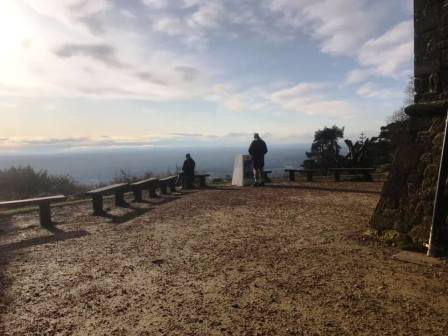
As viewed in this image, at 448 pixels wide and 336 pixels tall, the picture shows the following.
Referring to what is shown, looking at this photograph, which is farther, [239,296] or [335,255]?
[335,255]

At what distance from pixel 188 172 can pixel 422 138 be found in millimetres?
10095

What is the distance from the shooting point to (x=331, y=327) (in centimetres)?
327

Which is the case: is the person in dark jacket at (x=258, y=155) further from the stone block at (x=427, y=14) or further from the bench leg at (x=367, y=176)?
the stone block at (x=427, y=14)

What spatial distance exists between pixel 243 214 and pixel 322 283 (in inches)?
170

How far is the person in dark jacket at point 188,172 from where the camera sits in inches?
573

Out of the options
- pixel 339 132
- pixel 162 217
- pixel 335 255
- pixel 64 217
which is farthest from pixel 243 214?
pixel 339 132

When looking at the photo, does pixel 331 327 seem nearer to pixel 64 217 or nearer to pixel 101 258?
pixel 101 258

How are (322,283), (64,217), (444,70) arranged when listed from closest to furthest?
1. (322,283)
2. (444,70)
3. (64,217)

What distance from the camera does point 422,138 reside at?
549 centimetres

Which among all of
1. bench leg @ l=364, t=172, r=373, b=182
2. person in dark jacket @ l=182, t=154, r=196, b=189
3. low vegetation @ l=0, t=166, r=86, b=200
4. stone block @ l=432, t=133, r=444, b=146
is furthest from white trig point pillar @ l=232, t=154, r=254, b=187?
stone block @ l=432, t=133, r=444, b=146

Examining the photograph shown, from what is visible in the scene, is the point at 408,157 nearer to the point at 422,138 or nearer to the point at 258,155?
the point at 422,138

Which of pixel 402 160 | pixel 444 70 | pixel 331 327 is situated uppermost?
pixel 444 70

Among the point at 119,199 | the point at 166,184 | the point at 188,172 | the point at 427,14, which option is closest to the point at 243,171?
the point at 188,172

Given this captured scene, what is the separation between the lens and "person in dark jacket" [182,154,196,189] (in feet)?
47.8
